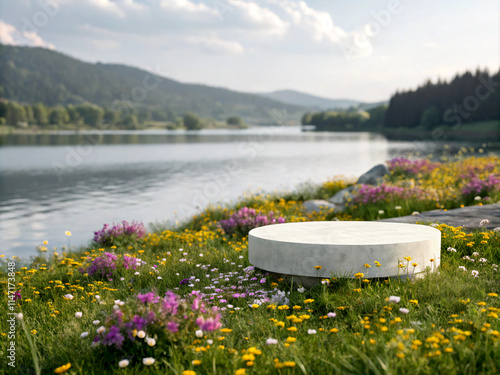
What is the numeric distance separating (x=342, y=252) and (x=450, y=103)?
105138 millimetres

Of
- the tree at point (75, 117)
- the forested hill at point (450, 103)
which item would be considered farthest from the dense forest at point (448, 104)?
the tree at point (75, 117)

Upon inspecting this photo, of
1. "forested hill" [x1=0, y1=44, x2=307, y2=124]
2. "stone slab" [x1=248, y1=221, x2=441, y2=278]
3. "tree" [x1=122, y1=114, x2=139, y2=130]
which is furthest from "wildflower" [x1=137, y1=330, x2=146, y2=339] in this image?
"forested hill" [x1=0, y1=44, x2=307, y2=124]

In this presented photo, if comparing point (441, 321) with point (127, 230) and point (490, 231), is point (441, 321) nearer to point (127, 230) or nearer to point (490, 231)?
point (490, 231)

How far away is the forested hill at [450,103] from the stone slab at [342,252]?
96503 mm

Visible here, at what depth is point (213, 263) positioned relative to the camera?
6629 millimetres

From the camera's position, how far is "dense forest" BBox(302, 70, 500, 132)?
301 feet

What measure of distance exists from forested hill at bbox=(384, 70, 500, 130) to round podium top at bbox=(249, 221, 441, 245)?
314ft

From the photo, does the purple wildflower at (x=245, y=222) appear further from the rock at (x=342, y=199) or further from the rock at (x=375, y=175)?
the rock at (x=375, y=175)

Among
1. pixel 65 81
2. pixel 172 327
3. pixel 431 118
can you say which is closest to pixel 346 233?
pixel 172 327

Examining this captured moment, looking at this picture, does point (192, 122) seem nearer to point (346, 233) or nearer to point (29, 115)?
point (29, 115)

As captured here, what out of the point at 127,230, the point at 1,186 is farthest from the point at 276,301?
the point at 1,186

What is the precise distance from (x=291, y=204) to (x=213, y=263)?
7056mm

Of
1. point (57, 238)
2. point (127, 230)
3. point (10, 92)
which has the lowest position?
point (57, 238)

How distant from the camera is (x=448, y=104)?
98.8m
